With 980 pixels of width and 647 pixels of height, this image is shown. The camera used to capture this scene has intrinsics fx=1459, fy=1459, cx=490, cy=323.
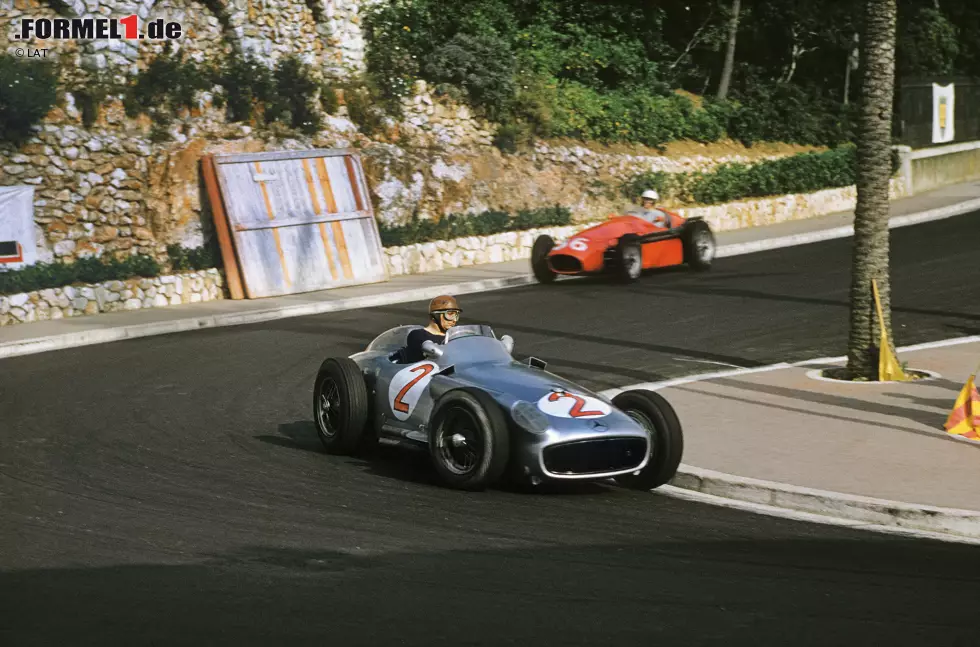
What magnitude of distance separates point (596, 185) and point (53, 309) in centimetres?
1344

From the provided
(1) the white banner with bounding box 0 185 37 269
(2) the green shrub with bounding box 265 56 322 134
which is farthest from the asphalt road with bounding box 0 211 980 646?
(2) the green shrub with bounding box 265 56 322 134

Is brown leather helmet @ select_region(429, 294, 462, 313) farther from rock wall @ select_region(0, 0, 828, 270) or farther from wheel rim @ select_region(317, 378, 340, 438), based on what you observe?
rock wall @ select_region(0, 0, 828, 270)

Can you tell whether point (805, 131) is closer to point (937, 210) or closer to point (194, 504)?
point (937, 210)

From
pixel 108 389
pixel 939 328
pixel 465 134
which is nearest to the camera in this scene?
pixel 108 389

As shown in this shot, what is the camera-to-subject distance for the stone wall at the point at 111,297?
2233 centimetres

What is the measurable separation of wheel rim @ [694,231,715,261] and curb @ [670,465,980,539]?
14.7 meters

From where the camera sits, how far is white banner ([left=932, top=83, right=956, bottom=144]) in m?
40.1

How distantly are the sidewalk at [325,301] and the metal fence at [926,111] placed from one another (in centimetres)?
733

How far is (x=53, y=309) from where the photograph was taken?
2262 centimetres

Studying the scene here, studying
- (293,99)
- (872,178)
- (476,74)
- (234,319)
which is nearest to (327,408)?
(872,178)

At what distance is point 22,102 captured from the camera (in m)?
24.7

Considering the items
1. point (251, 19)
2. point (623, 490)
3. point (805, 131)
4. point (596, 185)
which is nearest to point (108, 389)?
point (623, 490)

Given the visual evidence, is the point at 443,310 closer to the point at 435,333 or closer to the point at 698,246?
the point at 435,333

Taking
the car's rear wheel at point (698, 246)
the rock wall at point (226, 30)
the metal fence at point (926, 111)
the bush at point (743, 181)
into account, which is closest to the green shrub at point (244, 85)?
the rock wall at point (226, 30)
